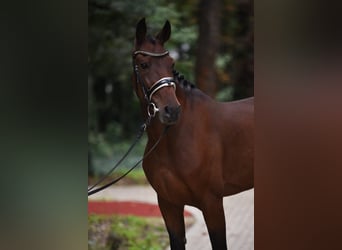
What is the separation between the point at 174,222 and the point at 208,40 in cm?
123

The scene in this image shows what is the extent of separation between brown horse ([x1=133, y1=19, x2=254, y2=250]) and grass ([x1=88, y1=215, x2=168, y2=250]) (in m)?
0.47

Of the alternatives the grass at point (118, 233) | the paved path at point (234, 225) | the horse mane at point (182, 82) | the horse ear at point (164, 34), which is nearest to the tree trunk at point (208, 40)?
the horse mane at point (182, 82)

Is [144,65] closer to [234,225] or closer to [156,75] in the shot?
[156,75]

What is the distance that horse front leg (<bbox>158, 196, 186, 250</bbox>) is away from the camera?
11.3 ft

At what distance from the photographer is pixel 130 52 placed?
3889mm

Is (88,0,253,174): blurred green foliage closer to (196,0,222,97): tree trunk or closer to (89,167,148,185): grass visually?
(196,0,222,97): tree trunk

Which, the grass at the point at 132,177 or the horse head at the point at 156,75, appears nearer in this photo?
the horse head at the point at 156,75

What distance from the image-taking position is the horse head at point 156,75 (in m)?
3.25

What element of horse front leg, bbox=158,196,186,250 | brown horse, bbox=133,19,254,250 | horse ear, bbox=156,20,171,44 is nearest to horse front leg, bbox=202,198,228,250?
brown horse, bbox=133,19,254,250

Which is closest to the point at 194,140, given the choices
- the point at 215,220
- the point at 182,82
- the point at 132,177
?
the point at 182,82

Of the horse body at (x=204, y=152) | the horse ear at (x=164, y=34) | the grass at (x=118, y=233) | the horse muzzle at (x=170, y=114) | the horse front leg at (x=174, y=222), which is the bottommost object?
the grass at (x=118, y=233)

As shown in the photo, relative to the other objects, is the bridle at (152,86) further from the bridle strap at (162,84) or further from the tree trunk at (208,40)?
the tree trunk at (208,40)
